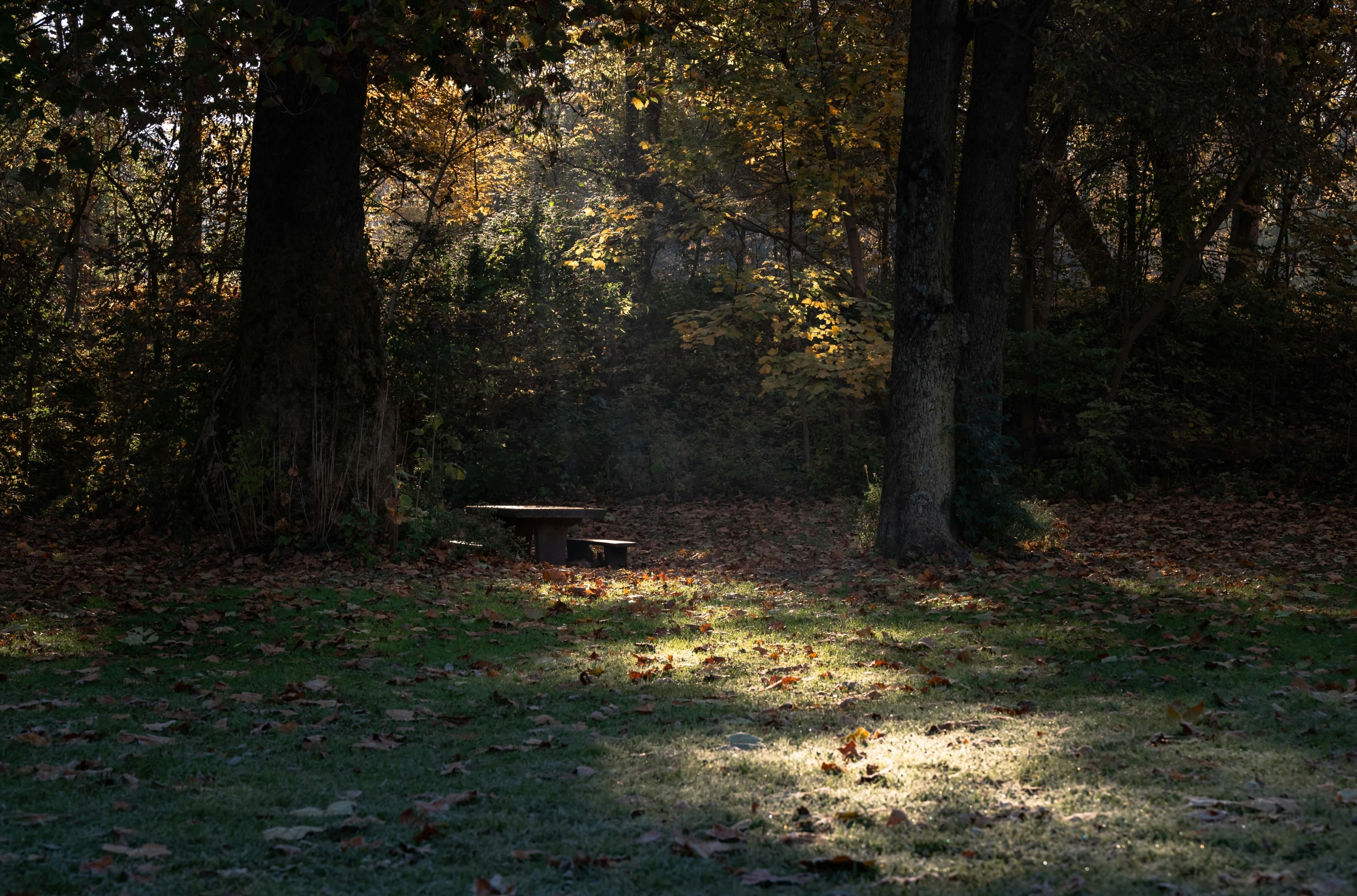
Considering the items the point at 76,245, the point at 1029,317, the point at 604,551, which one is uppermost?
the point at 1029,317

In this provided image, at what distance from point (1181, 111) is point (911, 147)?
3.24 m

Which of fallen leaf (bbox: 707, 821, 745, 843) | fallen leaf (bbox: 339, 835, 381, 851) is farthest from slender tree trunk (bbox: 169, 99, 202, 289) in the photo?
fallen leaf (bbox: 707, 821, 745, 843)

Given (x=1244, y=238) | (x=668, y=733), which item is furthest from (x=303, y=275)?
(x=1244, y=238)

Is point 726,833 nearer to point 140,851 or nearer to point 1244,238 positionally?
point 140,851

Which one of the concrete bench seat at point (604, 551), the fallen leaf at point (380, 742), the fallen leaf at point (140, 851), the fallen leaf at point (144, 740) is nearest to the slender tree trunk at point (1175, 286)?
the concrete bench seat at point (604, 551)

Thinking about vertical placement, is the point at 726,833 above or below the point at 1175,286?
below

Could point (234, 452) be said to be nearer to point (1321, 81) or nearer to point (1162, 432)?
point (1162, 432)

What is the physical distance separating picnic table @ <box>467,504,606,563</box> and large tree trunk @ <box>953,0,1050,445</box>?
4.93 meters

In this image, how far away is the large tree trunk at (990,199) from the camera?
12.8m

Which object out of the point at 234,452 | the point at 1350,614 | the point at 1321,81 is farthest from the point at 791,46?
the point at 1350,614

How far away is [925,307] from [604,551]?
4.53 metres

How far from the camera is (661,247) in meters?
25.8

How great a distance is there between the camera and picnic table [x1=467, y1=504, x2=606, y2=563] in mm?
12227

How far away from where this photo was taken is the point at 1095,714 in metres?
5.21
